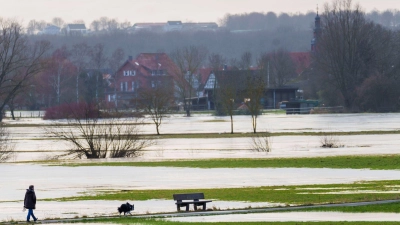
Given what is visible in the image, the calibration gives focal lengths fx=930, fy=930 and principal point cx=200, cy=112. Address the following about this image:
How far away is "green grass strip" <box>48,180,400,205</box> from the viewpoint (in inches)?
1288

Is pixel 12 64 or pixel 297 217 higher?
pixel 12 64

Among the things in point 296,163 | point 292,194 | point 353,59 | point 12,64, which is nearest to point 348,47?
point 353,59

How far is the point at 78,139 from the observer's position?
72.4m

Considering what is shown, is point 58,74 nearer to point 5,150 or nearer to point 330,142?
point 5,150

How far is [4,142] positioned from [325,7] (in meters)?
94.5

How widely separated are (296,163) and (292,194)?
51.8 ft

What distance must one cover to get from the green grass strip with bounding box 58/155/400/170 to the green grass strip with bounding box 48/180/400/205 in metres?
9.38

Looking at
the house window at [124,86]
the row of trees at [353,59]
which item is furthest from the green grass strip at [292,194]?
the house window at [124,86]

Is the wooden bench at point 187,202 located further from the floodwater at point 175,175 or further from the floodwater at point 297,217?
the floodwater at point 297,217

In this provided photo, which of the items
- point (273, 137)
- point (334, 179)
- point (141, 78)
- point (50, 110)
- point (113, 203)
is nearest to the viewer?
point (113, 203)

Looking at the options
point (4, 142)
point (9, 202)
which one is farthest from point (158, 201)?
point (4, 142)

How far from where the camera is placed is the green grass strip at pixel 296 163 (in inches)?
1902

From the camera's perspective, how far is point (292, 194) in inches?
1371

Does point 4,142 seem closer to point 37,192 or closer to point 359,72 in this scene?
point 37,192
